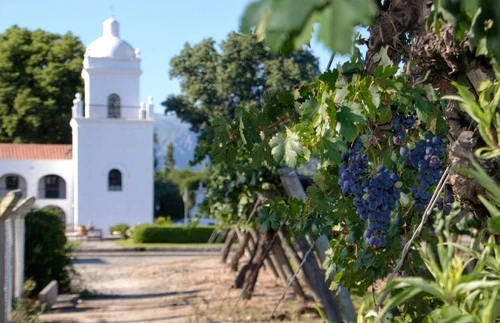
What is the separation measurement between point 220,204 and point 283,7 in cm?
1236

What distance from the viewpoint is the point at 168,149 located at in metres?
84.0

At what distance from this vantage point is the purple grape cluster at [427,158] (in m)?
2.67

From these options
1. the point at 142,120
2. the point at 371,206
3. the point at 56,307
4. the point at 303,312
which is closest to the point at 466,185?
the point at 371,206

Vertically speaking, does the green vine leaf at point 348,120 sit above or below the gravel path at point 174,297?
above

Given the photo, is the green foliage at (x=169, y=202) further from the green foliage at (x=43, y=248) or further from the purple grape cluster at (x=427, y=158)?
the purple grape cluster at (x=427, y=158)

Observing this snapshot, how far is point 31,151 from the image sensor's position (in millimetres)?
45406

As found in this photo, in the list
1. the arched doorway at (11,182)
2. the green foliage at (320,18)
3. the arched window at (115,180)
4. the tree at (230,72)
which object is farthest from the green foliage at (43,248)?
the arched doorway at (11,182)

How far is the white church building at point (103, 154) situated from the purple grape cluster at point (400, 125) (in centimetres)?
4240

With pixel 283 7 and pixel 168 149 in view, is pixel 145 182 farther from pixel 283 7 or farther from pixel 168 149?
pixel 283 7

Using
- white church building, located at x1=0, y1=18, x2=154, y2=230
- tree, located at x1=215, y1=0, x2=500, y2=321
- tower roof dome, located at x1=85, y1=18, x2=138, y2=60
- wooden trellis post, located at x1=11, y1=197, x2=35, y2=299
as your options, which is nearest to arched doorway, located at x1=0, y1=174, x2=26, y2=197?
white church building, located at x1=0, y1=18, x2=154, y2=230

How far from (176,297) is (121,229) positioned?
27829 mm

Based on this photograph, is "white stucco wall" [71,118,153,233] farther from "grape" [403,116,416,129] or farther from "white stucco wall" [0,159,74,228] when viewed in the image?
"grape" [403,116,416,129]

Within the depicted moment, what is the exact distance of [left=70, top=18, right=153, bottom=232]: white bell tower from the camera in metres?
45.0

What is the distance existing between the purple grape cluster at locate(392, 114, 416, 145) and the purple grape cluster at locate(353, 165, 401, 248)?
99 millimetres
